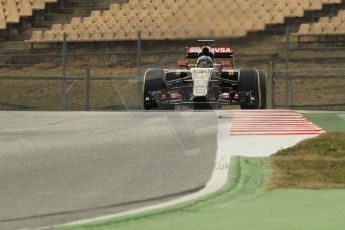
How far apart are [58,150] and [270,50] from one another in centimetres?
1462

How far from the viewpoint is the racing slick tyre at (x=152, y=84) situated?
1886cm

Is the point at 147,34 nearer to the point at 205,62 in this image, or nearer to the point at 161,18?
the point at 161,18

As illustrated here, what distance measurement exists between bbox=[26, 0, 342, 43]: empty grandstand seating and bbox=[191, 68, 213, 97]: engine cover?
2.31 m

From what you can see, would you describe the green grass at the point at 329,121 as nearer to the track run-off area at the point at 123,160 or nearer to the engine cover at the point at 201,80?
the track run-off area at the point at 123,160

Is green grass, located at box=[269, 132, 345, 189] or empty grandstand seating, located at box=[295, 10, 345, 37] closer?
green grass, located at box=[269, 132, 345, 189]

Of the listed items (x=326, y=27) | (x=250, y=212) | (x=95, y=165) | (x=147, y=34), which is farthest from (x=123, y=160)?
(x=147, y=34)

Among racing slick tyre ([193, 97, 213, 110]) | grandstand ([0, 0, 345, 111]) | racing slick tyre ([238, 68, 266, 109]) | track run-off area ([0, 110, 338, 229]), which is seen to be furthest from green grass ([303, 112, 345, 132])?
grandstand ([0, 0, 345, 111])

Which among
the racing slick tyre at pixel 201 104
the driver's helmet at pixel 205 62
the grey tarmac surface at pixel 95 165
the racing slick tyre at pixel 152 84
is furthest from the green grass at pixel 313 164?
the racing slick tyre at pixel 152 84

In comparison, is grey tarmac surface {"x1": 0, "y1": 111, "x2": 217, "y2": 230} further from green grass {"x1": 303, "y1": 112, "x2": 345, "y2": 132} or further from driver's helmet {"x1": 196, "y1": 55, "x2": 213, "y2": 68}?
driver's helmet {"x1": 196, "y1": 55, "x2": 213, "y2": 68}

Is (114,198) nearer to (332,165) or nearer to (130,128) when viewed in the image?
(332,165)

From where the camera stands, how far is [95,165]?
9750 mm

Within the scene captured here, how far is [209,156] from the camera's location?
10367 mm

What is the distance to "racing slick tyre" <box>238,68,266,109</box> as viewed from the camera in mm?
18359

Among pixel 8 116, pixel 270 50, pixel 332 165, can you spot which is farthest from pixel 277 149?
pixel 270 50
